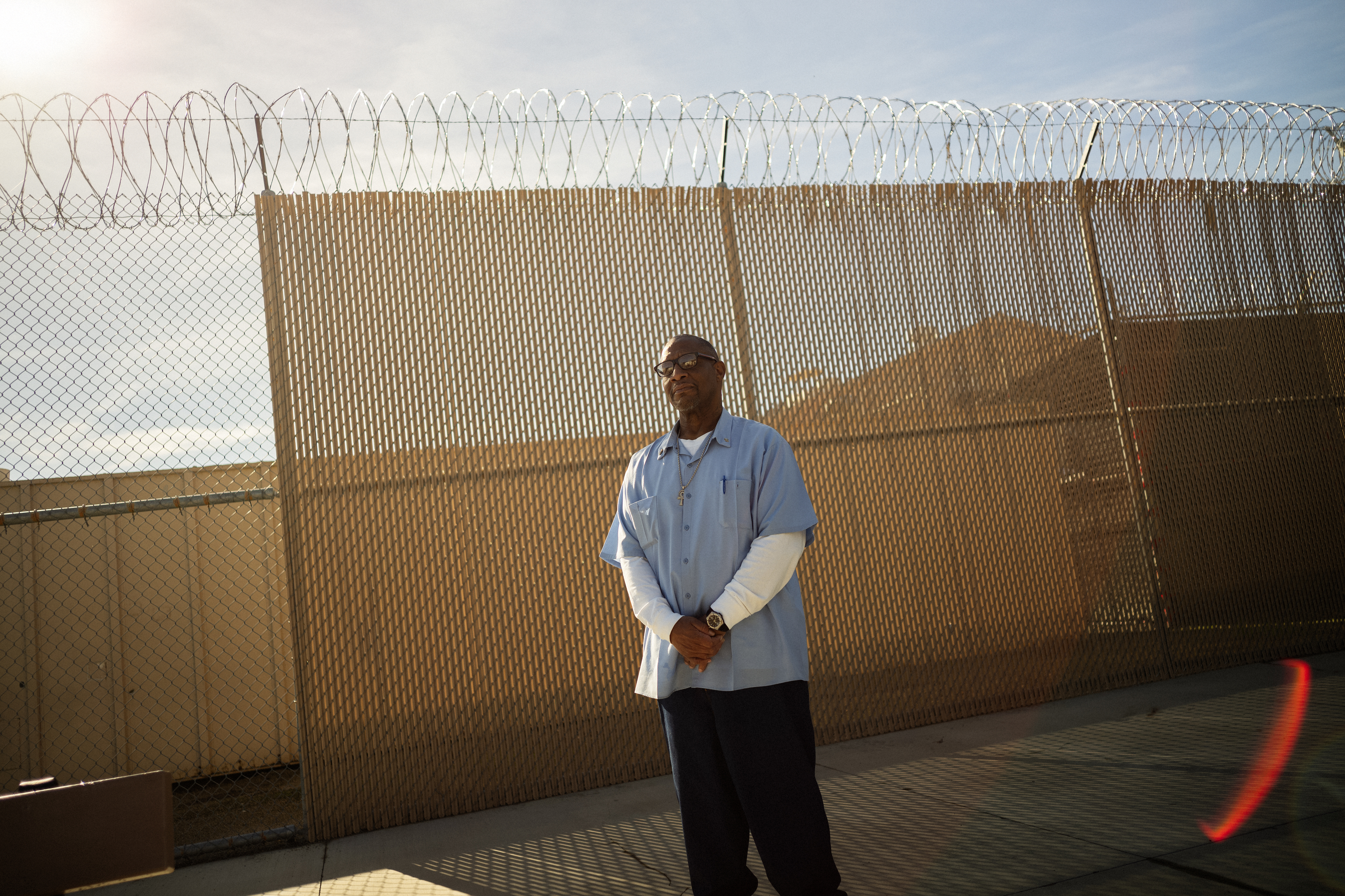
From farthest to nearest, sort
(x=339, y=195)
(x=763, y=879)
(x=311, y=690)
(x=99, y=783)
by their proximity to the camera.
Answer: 1. (x=339, y=195)
2. (x=311, y=690)
3. (x=763, y=879)
4. (x=99, y=783)

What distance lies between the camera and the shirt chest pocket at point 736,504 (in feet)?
7.75

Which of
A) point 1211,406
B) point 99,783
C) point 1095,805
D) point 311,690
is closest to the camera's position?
point 99,783

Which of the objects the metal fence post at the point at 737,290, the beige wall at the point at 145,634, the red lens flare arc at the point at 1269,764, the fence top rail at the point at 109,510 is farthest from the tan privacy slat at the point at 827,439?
the beige wall at the point at 145,634

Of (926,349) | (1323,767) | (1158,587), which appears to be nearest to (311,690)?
(926,349)

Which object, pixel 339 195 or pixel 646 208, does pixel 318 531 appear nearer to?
pixel 339 195

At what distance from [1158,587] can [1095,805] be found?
2.24 meters

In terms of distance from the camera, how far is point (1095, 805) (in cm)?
314

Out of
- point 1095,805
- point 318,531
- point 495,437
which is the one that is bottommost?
point 1095,805

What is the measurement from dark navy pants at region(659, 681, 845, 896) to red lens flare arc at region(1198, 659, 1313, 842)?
1.49m

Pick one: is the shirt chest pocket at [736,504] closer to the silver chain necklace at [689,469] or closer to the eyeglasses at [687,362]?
the silver chain necklace at [689,469]

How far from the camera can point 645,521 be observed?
252 centimetres

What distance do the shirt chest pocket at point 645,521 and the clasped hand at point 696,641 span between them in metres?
0.31

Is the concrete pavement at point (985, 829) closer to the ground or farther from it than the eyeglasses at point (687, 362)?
closer to the ground

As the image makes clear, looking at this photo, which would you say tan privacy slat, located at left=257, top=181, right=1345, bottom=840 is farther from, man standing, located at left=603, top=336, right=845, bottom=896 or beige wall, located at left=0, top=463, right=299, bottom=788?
man standing, located at left=603, top=336, right=845, bottom=896
